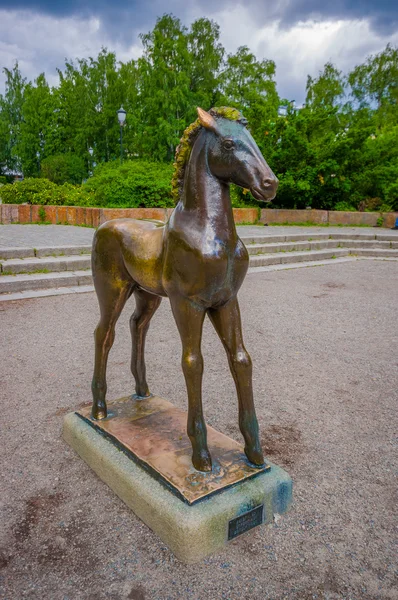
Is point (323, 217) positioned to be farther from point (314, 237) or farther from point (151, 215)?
point (151, 215)

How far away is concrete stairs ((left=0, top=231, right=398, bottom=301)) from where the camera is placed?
23.9ft

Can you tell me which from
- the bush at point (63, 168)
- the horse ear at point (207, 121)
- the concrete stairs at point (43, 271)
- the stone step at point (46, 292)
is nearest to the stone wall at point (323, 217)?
the concrete stairs at point (43, 271)

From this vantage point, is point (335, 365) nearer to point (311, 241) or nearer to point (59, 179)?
point (311, 241)

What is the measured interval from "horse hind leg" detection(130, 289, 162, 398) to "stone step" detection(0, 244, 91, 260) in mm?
6209

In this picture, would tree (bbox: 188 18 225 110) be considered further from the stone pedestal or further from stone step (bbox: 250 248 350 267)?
the stone pedestal

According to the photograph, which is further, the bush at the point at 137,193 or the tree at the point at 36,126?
the tree at the point at 36,126

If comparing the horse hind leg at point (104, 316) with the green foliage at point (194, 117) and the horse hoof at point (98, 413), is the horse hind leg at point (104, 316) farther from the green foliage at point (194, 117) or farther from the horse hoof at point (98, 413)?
the green foliage at point (194, 117)

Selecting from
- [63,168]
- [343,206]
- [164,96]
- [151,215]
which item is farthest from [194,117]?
[151,215]

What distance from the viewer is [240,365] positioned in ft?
7.34

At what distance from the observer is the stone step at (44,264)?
7.65 metres

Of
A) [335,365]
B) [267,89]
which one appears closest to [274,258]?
[335,365]

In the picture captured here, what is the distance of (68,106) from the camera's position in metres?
31.1

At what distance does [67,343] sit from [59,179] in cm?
2655

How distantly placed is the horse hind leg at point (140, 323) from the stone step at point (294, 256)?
717 cm
